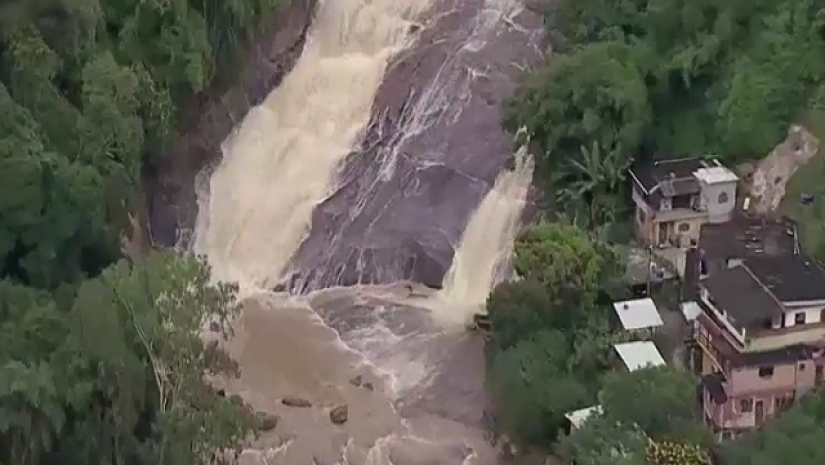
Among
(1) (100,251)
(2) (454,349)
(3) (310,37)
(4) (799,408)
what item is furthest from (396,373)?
(3) (310,37)

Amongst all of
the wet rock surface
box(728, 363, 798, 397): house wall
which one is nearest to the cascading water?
the wet rock surface

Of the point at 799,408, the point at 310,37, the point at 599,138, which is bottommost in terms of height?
the point at 799,408

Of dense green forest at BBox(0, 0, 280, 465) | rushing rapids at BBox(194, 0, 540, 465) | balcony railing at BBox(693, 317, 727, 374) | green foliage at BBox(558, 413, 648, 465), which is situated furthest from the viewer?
rushing rapids at BBox(194, 0, 540, 465)

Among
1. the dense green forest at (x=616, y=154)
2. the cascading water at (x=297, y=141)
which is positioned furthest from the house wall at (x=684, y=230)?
the cascading water at (x=297, y=141)

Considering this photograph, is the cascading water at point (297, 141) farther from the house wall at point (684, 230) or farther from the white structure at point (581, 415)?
the white structure at point (581, 415)

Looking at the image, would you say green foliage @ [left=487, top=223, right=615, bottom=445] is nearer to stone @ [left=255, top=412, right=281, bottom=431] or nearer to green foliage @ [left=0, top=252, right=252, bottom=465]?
stone @ [left=255, top=412, right=281, bottom=431]

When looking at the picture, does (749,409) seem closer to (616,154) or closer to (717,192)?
(717,192)

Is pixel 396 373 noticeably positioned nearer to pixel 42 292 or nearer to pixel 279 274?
pixel 279 274
